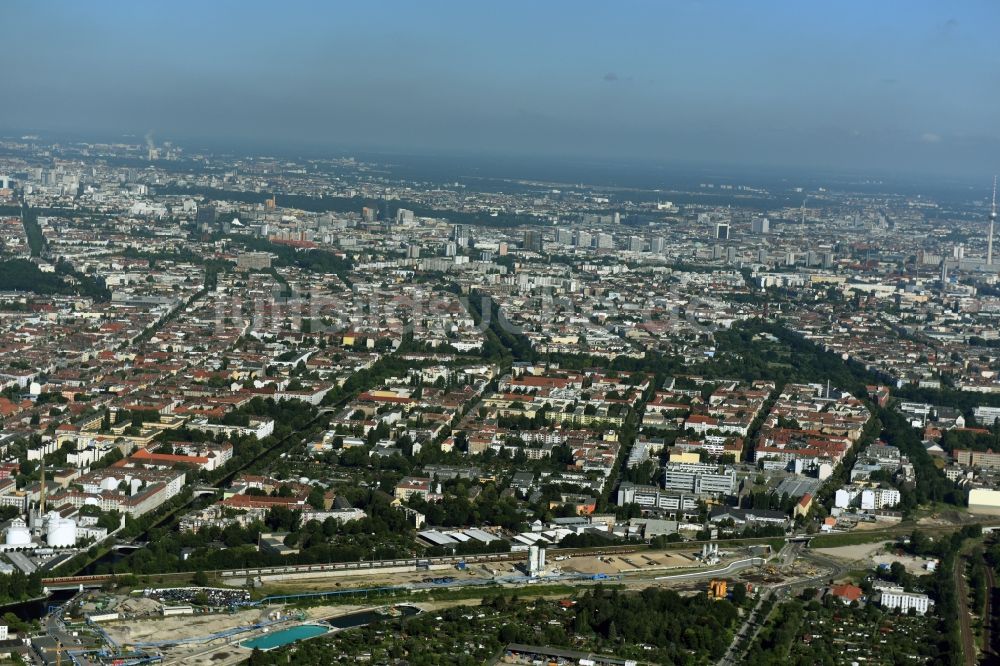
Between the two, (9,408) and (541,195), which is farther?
(541,195)

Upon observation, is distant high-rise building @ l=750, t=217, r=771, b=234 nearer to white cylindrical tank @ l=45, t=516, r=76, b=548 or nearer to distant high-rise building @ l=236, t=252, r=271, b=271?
distant high-rise building @ l=236, t=252, r=271, b=271

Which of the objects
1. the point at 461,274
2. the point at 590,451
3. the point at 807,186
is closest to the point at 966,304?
the point at 461,274

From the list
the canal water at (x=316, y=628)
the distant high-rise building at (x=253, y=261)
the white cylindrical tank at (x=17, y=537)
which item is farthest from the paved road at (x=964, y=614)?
the distant high-rise building at (x=253, y=261)

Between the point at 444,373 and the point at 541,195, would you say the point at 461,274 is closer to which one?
the point at 444,373

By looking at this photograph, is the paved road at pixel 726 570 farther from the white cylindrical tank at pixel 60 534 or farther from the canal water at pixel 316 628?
the white cylindrical tank at pixel 60 534

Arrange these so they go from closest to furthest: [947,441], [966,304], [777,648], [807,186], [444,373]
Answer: [777,648], [947,441], [444,373], [966,304], [807,186]

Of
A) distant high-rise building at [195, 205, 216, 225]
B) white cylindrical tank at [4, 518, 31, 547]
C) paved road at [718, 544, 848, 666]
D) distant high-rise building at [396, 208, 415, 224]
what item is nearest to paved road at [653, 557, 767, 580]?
paved road at [718, 544, 848, 666]

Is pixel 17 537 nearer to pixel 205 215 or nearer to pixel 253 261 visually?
pixel 253 261
